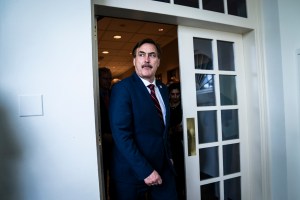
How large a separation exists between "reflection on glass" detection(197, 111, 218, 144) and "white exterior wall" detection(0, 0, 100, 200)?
3.32 feet

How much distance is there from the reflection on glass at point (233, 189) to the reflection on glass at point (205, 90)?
2.53 ft

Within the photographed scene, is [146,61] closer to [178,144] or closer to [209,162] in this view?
[178,144]

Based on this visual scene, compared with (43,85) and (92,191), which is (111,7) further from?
(92,191)

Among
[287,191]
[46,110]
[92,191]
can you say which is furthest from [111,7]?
[287,191]

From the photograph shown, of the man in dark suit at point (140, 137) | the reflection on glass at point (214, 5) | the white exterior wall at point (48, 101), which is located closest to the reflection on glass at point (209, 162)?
the man in dark suit at point (140, 137)

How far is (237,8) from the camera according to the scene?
1.77m

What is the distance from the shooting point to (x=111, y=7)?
1.26m

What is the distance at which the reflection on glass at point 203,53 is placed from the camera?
174 cm

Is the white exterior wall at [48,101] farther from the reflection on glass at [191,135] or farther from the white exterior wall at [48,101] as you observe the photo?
the reflection on glass at [191,135]

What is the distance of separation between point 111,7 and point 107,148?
0.96 meters

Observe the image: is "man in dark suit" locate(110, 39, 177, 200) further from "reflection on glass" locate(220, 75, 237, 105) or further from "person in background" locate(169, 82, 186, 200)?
"reflection on glass" locate(220, 75, 237, 105)

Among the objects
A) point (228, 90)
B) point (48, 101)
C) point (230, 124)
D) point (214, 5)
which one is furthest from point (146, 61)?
point (230, 124)

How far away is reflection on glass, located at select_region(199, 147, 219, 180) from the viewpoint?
5.73ft

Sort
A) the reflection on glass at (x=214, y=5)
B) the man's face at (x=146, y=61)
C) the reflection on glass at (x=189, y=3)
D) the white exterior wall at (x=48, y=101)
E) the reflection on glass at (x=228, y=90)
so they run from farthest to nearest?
the reflection on glass at (x=228, y=90)
the reflection on glass at (x=214, y=5)
the reflection on glass at (x=189, y=3)
the man's face at (x=146, y=61)
the white exterior wall at (x=48, y=101)
